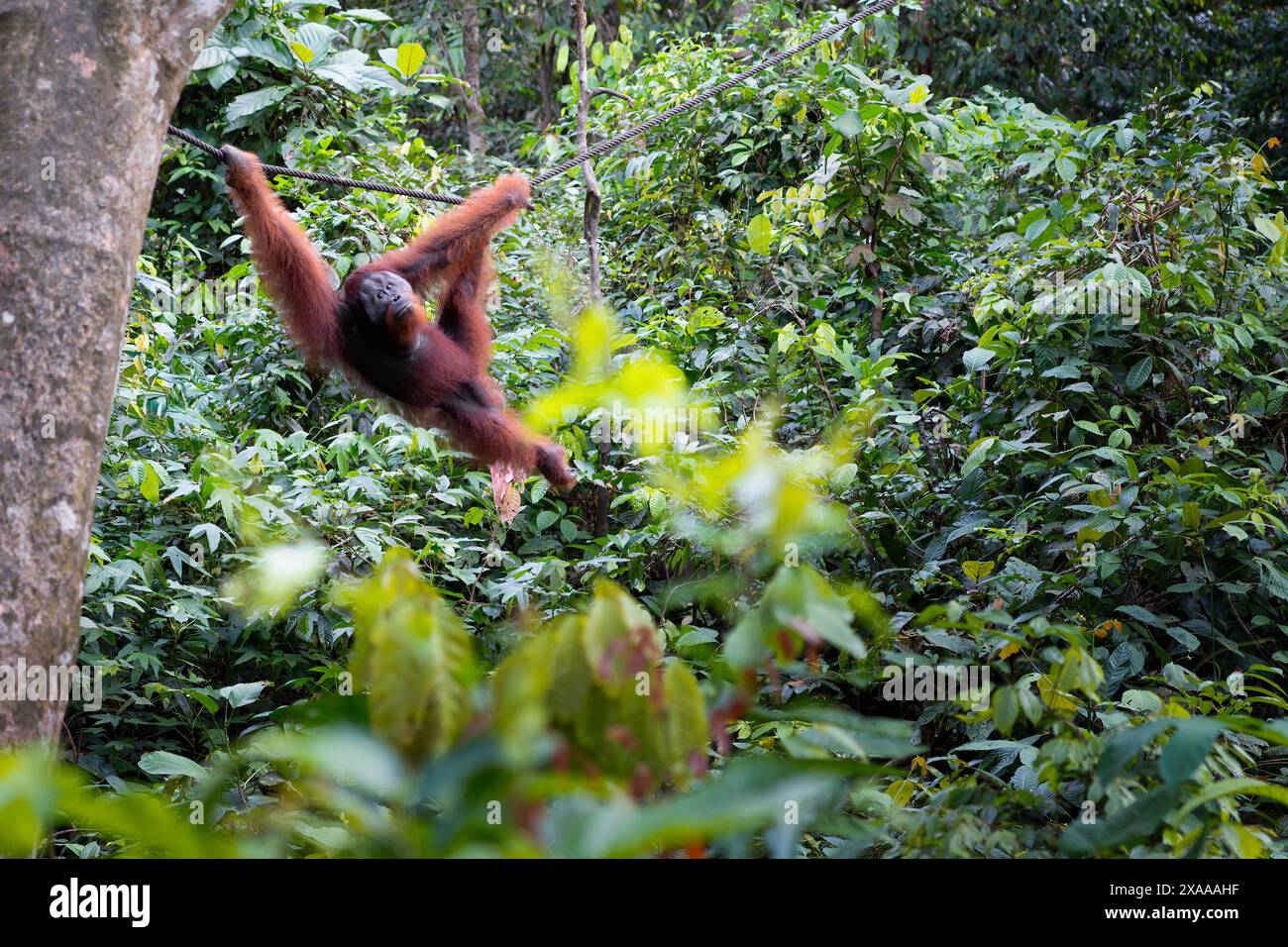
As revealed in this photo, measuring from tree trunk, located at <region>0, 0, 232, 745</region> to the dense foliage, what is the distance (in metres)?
0.36

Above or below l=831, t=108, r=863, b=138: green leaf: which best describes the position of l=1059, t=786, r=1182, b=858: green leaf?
below

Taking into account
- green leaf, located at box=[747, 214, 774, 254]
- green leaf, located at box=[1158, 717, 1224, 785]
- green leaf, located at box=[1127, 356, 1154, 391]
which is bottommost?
green leaf, located at box=[1158, 717, 1224, 785]

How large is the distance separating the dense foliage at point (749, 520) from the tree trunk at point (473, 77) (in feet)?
5.12

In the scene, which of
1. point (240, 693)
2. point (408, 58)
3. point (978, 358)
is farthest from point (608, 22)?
point (240, 693)

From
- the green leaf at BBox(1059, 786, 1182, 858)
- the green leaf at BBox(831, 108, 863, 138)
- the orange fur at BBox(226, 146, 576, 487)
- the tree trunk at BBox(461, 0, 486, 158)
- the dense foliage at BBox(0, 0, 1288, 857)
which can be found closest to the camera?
the dense foliage at BBox(0, 0, 1288, 857)

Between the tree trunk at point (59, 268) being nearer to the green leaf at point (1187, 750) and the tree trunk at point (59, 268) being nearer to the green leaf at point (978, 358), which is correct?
the green leaf at point (1187, 750)

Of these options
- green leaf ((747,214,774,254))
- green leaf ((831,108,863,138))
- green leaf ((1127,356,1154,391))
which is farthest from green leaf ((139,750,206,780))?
green leaf ((831,108,863,138))

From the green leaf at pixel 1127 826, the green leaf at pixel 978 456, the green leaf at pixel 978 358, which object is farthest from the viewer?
the green leaf at pixel 978 358

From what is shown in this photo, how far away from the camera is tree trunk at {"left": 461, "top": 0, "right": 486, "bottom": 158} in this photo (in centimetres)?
842

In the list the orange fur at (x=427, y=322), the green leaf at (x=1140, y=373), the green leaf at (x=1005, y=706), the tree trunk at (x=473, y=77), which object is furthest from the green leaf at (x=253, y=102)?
the green leaf at (x=1005, y=706)

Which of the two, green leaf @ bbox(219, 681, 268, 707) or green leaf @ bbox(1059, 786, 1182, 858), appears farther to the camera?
green leaf @ bbox(219, 681, 268, 707)

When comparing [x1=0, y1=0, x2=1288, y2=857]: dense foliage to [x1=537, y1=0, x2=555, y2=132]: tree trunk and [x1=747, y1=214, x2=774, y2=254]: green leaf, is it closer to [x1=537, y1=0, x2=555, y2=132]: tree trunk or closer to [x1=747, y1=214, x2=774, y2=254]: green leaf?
[x1=747, y1=214, x2=774, y2=254]: green leaf

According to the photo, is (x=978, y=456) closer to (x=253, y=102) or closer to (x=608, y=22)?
Answer: (x=253, y=102)

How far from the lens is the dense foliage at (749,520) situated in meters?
0.87
